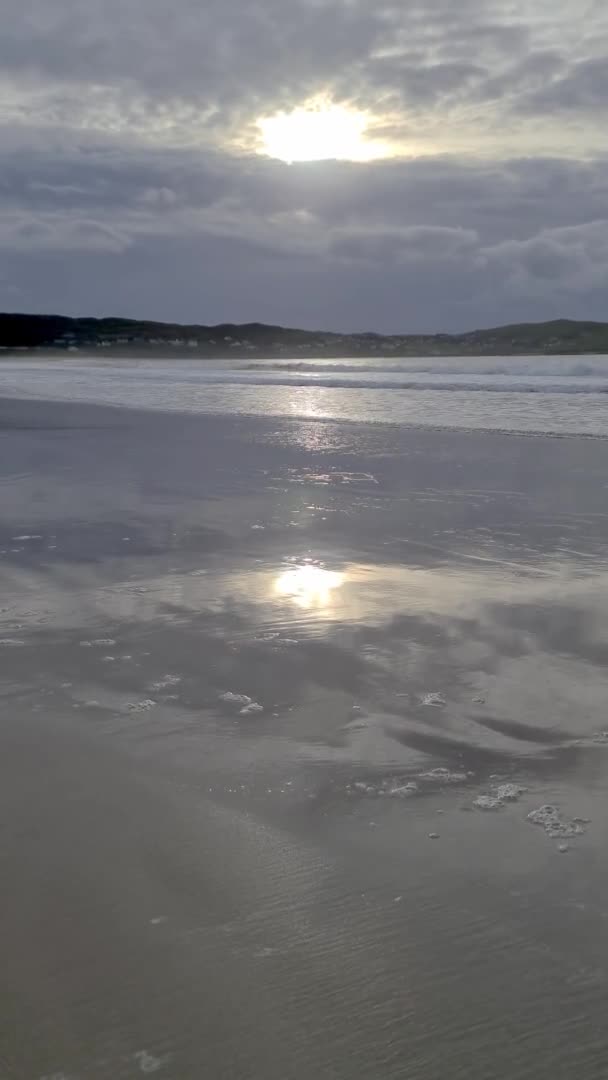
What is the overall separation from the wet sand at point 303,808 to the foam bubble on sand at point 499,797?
14 mm

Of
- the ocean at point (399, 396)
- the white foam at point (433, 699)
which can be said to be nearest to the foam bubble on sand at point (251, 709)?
the white foam at point (433, 699)

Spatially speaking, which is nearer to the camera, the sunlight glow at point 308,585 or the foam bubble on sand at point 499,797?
the foam bubble on sand at point 499,797

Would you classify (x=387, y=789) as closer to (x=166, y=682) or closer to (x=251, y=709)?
(x=251, y=709)

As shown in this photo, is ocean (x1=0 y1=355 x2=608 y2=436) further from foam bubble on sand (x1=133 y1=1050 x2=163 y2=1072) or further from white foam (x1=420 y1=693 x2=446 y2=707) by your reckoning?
foam bubble on sand (x1=133 y1=1050 x2=163 y2=1072)

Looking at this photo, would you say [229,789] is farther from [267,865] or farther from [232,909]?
[232,909]

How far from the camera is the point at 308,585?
525 centimetres

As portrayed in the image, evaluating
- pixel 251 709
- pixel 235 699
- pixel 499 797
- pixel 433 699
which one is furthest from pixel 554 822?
pixel 235 699

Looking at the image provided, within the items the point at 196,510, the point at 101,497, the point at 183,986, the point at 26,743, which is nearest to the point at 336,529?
the point at 196,510

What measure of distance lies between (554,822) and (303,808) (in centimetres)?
70

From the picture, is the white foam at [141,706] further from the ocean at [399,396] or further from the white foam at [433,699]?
the ocean at [399,396]

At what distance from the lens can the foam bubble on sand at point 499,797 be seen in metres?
2.77

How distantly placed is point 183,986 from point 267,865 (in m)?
0.50

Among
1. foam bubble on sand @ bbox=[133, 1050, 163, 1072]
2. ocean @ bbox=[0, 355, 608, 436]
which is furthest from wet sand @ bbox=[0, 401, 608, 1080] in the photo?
ocean @ bbox=[0, 355, 608, 436]

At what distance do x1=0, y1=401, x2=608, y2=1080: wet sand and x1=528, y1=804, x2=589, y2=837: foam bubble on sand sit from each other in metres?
0.01
